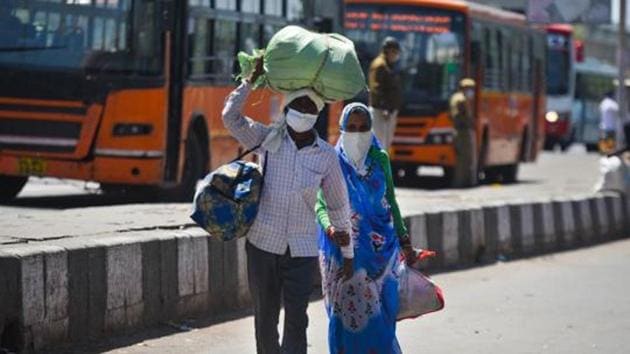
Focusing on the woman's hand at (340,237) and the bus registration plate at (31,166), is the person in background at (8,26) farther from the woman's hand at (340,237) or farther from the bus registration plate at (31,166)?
the woman's hand at (340,237)

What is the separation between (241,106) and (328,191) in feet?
1.74

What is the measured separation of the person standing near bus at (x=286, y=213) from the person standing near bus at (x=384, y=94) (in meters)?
11.6

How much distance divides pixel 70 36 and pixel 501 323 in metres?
7.04

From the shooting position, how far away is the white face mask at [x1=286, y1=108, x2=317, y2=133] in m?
7.06

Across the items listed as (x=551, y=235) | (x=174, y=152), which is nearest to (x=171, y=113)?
(x=174, y=152)

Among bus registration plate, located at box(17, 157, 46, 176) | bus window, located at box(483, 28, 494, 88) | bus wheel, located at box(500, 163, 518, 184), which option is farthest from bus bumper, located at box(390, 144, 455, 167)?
bus registration plate, located at box(17, 157, 46, 176)

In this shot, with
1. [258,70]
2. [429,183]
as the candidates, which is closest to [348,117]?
[258,70]

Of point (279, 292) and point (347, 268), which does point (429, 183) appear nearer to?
point (347, 268)

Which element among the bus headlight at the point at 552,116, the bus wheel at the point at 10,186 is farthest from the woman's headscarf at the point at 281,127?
the bus headlight at the point at 552,116

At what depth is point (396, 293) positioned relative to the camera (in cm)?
803

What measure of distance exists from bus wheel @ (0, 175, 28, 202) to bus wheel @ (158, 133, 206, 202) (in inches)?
57.7

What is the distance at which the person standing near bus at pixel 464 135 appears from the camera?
24.5 metres

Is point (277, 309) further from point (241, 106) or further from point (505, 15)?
point (505, 15)

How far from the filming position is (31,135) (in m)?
16.2
